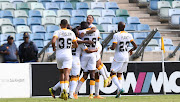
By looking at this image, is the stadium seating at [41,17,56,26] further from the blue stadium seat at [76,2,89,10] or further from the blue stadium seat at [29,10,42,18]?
the blue stadium seat at [76,2,89,10]

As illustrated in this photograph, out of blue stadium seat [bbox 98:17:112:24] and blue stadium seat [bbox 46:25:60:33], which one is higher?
blue stadium seat [bbox 98:17:112:24]

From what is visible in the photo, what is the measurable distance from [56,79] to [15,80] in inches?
45.6

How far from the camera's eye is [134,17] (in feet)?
60.7

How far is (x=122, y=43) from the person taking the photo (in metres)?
11.2

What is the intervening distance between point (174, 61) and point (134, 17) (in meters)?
5.44

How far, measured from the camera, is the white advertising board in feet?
41.6

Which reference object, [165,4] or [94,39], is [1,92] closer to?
[94,39]

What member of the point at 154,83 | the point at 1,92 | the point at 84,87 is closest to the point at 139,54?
the point at 154,83

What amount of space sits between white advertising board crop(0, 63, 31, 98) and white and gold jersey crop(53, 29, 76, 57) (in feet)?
11.2

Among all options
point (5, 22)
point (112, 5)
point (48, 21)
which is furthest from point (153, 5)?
point (5, 22)

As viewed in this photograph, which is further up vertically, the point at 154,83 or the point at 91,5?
the point at 91,5

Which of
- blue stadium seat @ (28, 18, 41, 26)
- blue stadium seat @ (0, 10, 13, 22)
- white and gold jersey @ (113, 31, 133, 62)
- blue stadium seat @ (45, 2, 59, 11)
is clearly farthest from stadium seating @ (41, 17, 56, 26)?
white and gold jersey @ (113, 31, 133, 62)

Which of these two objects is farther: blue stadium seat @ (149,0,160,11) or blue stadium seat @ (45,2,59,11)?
blue stadium seat @ (149,0,160,11)

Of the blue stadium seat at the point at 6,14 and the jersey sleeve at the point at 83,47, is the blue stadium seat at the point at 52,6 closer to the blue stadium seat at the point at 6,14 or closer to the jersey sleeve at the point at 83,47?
the blue stadium seat at the point at 6,14
